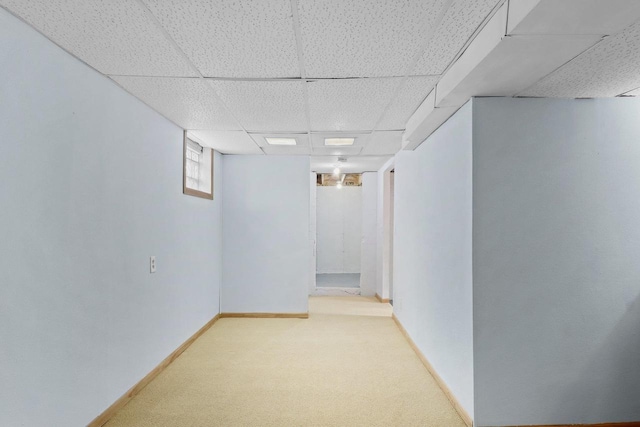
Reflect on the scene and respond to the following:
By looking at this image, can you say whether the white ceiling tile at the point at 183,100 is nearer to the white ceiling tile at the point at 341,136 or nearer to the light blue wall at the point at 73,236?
the light blue wall at the point at 73,236

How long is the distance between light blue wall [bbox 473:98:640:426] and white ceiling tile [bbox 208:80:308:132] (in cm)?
131

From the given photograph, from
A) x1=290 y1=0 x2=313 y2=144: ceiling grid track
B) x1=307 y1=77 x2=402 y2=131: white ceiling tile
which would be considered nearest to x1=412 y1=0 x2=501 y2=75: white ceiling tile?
x1=307 y1=77 x2=402 y2=131: white ceiling tile

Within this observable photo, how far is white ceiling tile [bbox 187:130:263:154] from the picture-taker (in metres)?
3.75

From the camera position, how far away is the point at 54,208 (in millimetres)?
1849

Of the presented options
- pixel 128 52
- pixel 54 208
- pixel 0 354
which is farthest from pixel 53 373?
pixel 128 52

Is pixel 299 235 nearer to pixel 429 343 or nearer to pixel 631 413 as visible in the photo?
pixel 429 343

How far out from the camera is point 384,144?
4.24 m

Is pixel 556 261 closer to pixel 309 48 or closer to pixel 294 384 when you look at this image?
pixel 309 48

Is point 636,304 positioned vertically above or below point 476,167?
below

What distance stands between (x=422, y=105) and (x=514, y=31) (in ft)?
4.39

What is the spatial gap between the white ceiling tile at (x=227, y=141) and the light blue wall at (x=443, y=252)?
188 cm

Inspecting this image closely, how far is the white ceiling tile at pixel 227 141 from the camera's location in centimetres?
375

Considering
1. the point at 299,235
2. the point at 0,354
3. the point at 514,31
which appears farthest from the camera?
the point at 299,235

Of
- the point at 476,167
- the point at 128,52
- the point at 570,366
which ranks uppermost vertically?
the point at 128,52
